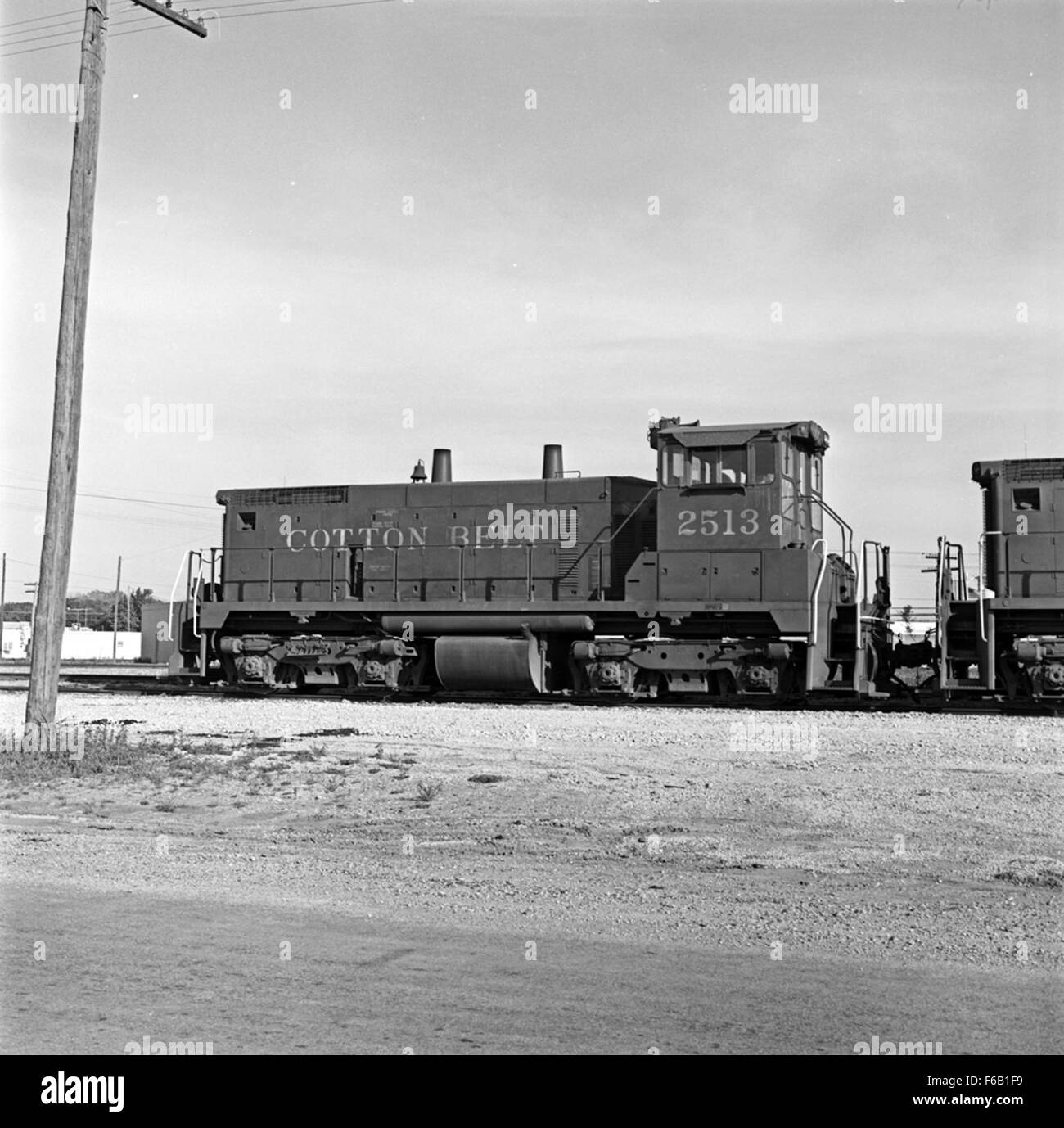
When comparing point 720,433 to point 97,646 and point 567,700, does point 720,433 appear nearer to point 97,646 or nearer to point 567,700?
point 567,700

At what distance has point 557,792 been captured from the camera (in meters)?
9.57

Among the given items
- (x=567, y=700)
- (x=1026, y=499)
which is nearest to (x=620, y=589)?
(x=567, y=700)

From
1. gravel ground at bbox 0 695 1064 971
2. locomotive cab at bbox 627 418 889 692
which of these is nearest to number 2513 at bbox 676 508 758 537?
locomotive cab at bbox 627 418 889 692

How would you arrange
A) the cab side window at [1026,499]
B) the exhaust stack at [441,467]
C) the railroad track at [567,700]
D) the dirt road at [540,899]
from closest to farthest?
the dirt road at [540,899] → the railroad track at [567,700] → the cab side window at [1026,499] → the exhaust stack at [441,467]

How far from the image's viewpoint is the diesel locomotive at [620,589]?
16969 millimetres

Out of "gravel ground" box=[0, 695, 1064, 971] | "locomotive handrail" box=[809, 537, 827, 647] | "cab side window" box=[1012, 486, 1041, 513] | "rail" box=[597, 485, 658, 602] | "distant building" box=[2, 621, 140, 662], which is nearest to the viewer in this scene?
"gravel ground" box=[0, 695, 1064, 971]

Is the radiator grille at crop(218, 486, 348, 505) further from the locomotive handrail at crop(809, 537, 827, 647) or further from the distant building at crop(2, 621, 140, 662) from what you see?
the distant building at crop(2, 621, 140, 662)

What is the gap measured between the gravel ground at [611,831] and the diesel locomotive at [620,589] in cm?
353

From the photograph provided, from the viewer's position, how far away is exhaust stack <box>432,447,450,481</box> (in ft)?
68.9

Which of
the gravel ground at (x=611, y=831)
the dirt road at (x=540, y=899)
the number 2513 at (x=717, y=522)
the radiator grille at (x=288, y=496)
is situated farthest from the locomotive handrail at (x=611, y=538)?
the dirt road at (x=540, y=899)

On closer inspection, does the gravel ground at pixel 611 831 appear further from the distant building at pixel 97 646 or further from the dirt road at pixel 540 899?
the distant building at pixel 97 646

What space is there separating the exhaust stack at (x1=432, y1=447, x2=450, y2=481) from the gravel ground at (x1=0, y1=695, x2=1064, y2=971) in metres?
7.89

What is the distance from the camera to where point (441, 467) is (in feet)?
68.9

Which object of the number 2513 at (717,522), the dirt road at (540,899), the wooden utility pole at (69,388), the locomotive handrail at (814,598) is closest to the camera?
the dirt road at (540,899)
